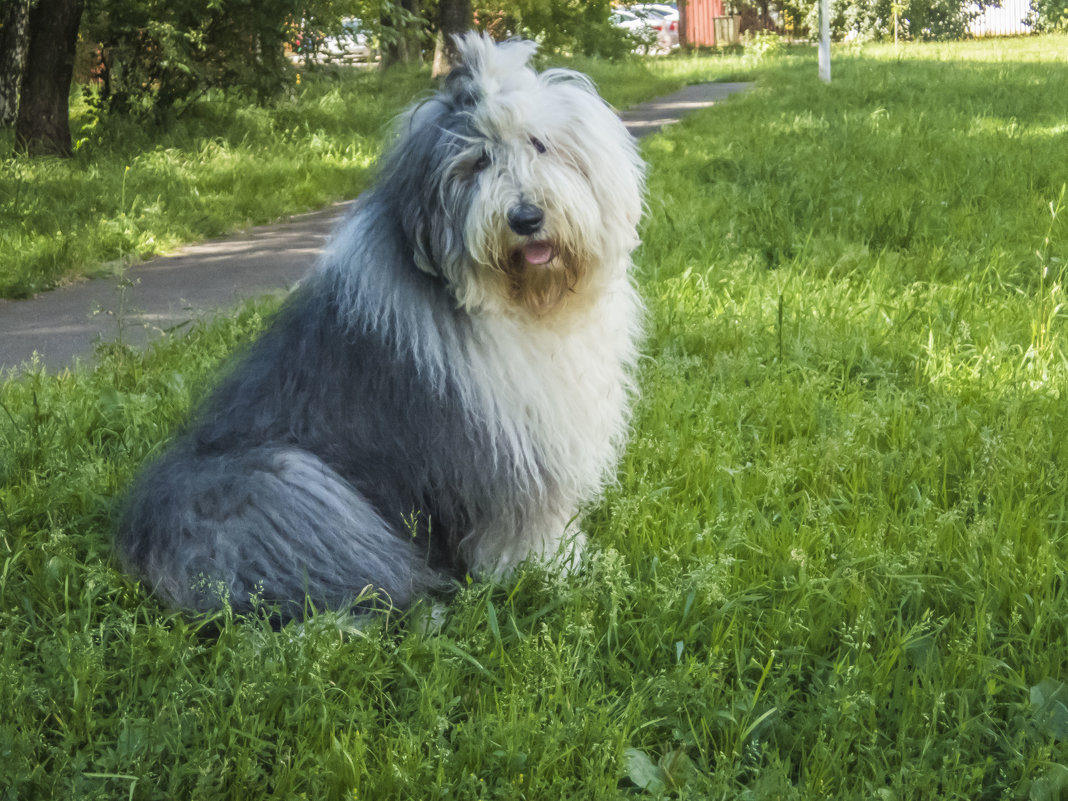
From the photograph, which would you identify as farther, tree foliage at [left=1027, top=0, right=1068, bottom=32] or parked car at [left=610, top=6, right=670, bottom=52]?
tree foliage at [left=1027, top=0, right=1068, bottom=32]

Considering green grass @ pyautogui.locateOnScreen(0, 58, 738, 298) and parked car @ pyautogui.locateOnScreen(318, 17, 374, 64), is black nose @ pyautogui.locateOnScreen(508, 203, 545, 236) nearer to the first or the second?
green grass @ pyautogui.locateOnScreen(0, 58, 738, 298)

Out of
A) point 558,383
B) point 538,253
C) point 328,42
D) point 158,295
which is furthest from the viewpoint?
point 328,42

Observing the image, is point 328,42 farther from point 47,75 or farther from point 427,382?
point 427,382

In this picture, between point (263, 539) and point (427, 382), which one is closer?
point (263, 539)

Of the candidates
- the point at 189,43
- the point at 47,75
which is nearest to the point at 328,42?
the point at 189,43

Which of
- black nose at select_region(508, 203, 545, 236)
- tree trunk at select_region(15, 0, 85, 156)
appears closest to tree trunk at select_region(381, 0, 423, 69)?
tree trunk at select_region(15, 0, 85, 156)

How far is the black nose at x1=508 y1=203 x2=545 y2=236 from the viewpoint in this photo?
8.48ft

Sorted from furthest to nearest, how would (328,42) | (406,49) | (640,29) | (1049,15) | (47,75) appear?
1. (1049,15)
2. (640,29)
3. (406,49)
4. (328,42)
5. (47,75)

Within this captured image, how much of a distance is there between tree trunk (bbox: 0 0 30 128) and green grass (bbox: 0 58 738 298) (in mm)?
504

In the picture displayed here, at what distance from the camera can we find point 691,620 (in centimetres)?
267

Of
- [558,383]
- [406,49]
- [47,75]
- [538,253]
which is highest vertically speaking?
Answer: [406,49]

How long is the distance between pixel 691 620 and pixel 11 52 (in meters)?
9.46

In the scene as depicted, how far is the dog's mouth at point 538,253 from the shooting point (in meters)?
2.67

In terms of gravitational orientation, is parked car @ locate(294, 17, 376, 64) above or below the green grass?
above
